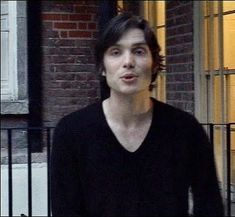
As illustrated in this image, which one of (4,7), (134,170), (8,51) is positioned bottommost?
(134,170)

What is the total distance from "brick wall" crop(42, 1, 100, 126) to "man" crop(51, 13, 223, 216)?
5636 mm

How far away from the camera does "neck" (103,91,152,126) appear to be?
2.57m

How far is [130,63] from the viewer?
8.23ft

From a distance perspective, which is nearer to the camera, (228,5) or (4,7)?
(228,5)

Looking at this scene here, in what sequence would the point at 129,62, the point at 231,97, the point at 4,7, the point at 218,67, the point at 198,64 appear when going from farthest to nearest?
the point at 4,7
the point at 198,64
the point at 218,67
the point at 231,97
the point at 129,62

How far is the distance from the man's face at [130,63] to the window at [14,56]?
18.3ft

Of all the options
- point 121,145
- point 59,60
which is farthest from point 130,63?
point 59,60

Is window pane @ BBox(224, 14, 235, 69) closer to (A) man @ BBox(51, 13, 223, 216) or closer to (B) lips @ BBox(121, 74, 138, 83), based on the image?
(A) man @ BBox(51, 13, 223, 216)

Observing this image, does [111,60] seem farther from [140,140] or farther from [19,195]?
[19,195]

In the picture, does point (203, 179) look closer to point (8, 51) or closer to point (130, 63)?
point (130, 63)

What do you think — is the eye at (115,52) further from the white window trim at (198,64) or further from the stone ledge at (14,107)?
the stone ledge at (14,107)

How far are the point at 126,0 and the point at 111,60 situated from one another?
664 centimetres

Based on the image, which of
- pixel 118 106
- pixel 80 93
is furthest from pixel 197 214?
pixel 80 93

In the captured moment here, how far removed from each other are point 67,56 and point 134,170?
19.2 ft
